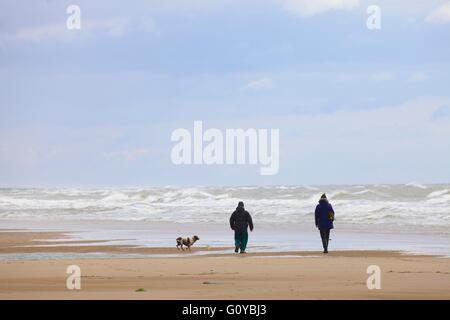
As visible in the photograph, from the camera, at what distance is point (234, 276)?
1773 centimetres

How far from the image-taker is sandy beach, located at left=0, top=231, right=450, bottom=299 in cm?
1456

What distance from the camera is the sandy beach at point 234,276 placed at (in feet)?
47.8

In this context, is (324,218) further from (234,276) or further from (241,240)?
(234,276)

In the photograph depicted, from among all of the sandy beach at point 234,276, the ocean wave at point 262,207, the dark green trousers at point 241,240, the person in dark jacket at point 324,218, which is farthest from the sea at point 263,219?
the sandy beach at point 234,276

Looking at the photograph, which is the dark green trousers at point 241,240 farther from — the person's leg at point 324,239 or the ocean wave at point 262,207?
the ocean wave at point 262,207

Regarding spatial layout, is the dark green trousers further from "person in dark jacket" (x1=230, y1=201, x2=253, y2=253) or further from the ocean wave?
the ocean wave

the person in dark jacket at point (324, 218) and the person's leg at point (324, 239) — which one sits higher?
the person in dark jacket at point (324, 218)

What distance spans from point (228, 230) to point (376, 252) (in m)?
13.0

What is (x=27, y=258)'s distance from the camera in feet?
75.6

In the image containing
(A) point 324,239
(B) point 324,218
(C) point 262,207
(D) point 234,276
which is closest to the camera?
(D) point 234,276

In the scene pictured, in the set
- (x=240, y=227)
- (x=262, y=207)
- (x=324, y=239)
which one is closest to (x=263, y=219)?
(x=262, y=207)

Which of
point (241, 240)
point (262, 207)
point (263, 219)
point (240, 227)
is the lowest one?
point (241, 240)
